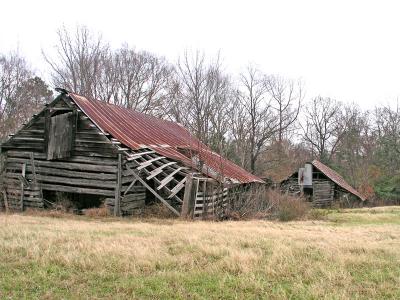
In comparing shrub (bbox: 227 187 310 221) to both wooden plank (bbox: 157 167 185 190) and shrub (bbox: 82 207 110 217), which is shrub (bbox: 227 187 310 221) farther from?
shrub (bbox: 82 207 110 217)

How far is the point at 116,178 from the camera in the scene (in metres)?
17.1

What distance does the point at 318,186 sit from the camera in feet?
129

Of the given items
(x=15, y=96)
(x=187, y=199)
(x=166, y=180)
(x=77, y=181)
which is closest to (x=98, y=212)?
(x=77, y=181)

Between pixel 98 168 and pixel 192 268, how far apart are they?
11.7m

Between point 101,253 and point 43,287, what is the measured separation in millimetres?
1472

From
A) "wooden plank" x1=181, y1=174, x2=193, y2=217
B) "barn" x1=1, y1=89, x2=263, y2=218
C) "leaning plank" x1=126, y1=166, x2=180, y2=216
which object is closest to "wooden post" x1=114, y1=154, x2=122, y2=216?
"barn" x1=1, y1=89, x2=263, y2=218

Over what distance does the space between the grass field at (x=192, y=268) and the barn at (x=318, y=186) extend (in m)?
31.1

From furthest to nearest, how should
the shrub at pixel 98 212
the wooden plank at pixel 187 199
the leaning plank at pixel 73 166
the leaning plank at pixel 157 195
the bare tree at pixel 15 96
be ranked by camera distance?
the bare tree at pixel 15 96, the leaning plank at pixel 73 166, the shrub at pixel 98 212, the leaning plank at pixel 157 195, the wooden plank at pixel 187 199

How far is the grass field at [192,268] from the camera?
552 cm

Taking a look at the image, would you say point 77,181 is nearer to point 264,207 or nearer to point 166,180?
point 166,180

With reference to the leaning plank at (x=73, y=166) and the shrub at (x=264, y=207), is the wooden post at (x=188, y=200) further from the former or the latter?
the leaning plank at (x=73, y=166)

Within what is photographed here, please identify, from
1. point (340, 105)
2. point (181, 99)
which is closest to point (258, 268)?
point (181, 99)

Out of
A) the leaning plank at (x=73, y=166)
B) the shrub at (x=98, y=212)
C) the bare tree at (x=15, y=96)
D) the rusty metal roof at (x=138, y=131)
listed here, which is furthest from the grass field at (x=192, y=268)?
the bare tree at (x=15, y=96)

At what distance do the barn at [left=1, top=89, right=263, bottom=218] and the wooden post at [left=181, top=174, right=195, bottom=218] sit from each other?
4cm
